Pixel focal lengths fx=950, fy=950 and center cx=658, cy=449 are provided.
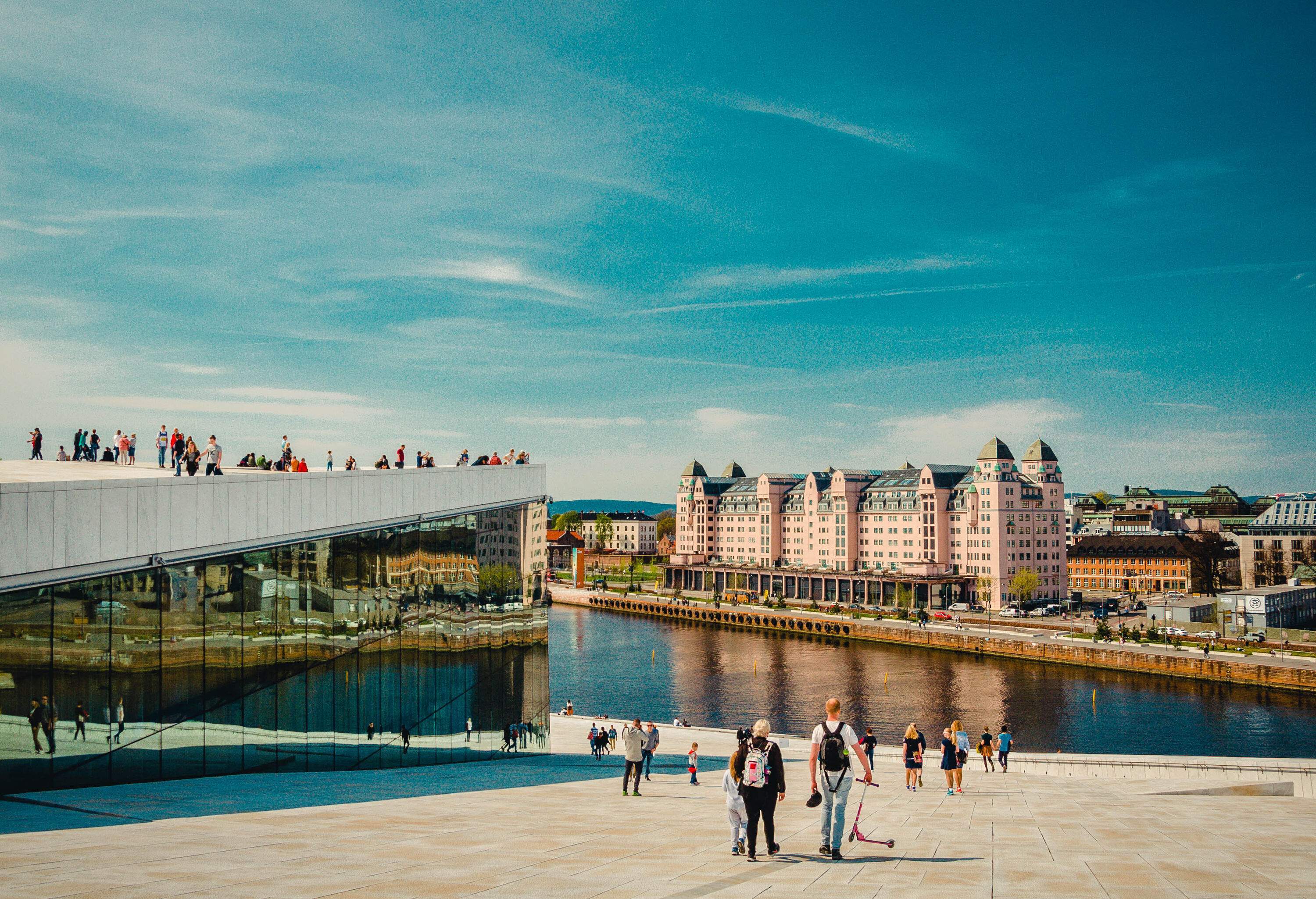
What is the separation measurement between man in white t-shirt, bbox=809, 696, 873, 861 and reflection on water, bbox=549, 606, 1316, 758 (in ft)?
150

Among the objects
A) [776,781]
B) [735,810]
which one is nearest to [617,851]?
[735,810]

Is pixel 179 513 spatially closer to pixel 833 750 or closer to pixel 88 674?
pixel 88 674

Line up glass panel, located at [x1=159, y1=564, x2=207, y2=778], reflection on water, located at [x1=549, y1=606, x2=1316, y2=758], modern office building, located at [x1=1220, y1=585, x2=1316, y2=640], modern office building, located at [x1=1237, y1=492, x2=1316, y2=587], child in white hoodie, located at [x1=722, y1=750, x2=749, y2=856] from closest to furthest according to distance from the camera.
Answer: child in white hoodie, located at [x1=722, y1=750, x2=749, y2=856] → glass panel, located at [x1=159, y1=564, x2=207, y2=778] → reflection on water, located at [x1=549, y1=606, x2=1316, y2=758] → modern office building, located at [x1=1220, y1=585, x2=1316, y2=640] → modern office building, located at [x1=1237, y1=492, x2=1316, y2=587]

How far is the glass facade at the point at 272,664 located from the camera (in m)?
14.7

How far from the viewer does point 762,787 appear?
10.2 m

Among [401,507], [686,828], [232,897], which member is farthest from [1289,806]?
[401,507]

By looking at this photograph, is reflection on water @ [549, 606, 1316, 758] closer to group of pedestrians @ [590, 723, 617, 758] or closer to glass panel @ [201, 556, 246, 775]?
group of pedestrians @ [590, 723, 617, 758]

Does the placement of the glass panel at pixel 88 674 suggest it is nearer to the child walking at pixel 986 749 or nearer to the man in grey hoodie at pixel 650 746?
the man in grey hoodie at pixel 650 746

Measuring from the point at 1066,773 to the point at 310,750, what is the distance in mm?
22039

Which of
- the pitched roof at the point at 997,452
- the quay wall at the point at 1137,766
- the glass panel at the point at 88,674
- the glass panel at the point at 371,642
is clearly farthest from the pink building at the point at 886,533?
the glass panel at the point at 88,674

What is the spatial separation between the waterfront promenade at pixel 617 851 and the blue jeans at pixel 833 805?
312 mm

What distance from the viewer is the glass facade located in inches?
579

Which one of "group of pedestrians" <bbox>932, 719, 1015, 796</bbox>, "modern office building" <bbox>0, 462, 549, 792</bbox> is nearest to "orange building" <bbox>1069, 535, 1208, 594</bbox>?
"group of pedestrians" <bbox>932, 719, 1015, 796</bbox>

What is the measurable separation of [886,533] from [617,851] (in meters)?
143
